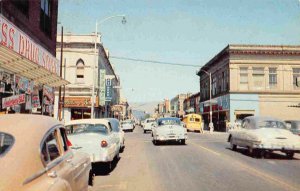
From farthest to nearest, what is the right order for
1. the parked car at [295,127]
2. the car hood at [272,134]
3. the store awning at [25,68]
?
the parked car at [295,127]
the car hood at [272,134]
the store awning at [25,68]

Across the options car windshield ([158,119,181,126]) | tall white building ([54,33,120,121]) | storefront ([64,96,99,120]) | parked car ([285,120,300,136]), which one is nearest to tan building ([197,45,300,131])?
tall white building ([54,33,120,121])

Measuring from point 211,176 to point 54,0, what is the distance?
795 inches

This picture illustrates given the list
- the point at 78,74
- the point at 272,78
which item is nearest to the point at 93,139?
the point at 78,74

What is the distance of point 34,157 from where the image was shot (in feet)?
12.7

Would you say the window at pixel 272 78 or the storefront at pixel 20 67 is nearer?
the storefront at pixel 20 67

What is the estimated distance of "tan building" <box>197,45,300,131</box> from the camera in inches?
2057

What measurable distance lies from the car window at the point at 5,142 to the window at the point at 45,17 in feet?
68.5

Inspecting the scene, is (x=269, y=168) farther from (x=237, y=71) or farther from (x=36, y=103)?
(x=237, y=71)

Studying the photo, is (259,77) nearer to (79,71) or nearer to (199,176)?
(79,71)

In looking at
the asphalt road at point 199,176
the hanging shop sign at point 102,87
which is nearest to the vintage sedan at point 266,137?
the asphalt road at point 199,176

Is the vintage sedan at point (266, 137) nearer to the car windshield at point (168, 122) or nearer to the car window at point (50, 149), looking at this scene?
the car windshield at point (168, 122)

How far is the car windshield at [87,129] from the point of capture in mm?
11906

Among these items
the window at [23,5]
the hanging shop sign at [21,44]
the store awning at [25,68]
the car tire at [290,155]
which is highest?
the window at [23,5]

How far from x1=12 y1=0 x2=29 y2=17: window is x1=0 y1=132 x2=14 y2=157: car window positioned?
52.3 feet
